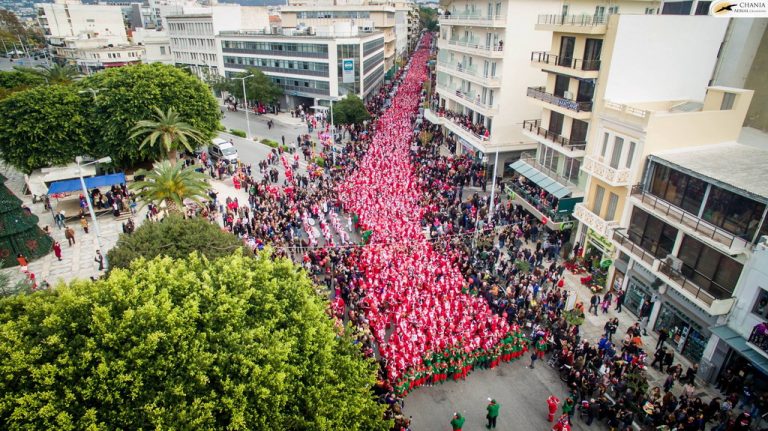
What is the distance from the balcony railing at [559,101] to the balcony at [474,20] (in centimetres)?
723

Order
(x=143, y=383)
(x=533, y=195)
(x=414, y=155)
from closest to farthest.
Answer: (x=143, y=383) < (x=533, y=195) < (x=414, y=155)

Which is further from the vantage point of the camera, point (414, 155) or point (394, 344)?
point (414, 155)

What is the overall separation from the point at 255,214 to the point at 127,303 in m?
20.2

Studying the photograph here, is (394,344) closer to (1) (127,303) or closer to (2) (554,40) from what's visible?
(1) (127,303)

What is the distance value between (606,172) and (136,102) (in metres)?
34.1

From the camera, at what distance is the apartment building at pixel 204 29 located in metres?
74.2

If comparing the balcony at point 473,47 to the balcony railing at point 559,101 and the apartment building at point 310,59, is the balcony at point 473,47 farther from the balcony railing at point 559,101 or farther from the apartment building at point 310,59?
the apartment building at point 310,59

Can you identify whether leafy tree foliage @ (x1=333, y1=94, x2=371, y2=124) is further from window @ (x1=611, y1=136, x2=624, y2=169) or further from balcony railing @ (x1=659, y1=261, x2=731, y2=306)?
balcony railing @ (x1=659, y1=261, x2=731, y2=306)

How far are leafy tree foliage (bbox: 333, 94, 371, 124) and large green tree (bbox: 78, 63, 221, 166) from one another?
17.9 metres

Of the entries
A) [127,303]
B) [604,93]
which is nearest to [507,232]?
[604,93]

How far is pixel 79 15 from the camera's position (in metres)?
110

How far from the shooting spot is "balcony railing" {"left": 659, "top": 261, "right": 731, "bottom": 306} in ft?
58.9

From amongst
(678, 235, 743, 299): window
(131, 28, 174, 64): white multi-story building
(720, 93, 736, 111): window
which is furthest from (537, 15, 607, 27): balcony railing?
(131, 28, 174, 64): white multi-story building

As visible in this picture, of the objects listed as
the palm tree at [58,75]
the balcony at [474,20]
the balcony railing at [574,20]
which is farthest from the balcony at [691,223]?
the palm tree at [58,75]
